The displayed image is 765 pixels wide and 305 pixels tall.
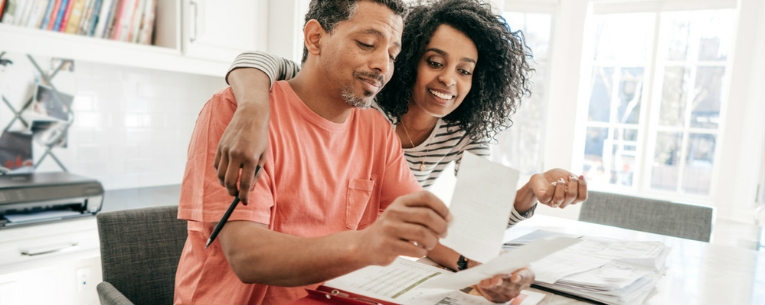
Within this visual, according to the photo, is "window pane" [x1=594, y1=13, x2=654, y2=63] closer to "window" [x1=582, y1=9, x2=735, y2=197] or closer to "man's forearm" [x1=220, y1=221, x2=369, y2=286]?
"window" [x1=582, y1=9, x2=735, y2=197]

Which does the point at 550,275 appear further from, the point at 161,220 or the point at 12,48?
the point at 12,48

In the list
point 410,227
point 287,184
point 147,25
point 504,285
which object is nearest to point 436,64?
point 287,184

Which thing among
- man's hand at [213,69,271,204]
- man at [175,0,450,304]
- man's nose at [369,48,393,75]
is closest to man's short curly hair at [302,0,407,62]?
man at [175,0,450,304]

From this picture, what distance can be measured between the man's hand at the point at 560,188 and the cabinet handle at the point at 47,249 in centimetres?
176

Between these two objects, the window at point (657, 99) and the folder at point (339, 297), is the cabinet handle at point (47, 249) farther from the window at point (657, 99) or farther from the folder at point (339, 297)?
the window at point (657, 99)

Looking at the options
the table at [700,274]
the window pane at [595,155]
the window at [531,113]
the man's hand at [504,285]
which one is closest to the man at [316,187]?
the table at [700,274]

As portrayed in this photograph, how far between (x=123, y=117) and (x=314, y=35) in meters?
1.80

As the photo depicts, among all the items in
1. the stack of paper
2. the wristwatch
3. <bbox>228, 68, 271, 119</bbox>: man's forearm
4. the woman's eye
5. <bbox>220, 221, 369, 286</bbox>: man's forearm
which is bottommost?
the wristwatch

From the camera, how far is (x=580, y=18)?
3.43m

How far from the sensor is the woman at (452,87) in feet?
3.44

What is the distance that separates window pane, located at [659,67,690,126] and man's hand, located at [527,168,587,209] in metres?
2.92

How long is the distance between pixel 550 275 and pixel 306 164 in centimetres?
55

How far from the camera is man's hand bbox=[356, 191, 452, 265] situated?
587mm

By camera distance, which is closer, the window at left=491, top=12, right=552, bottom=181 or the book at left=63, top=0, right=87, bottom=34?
the book at left=63, top=0, right=87, bottom=34
